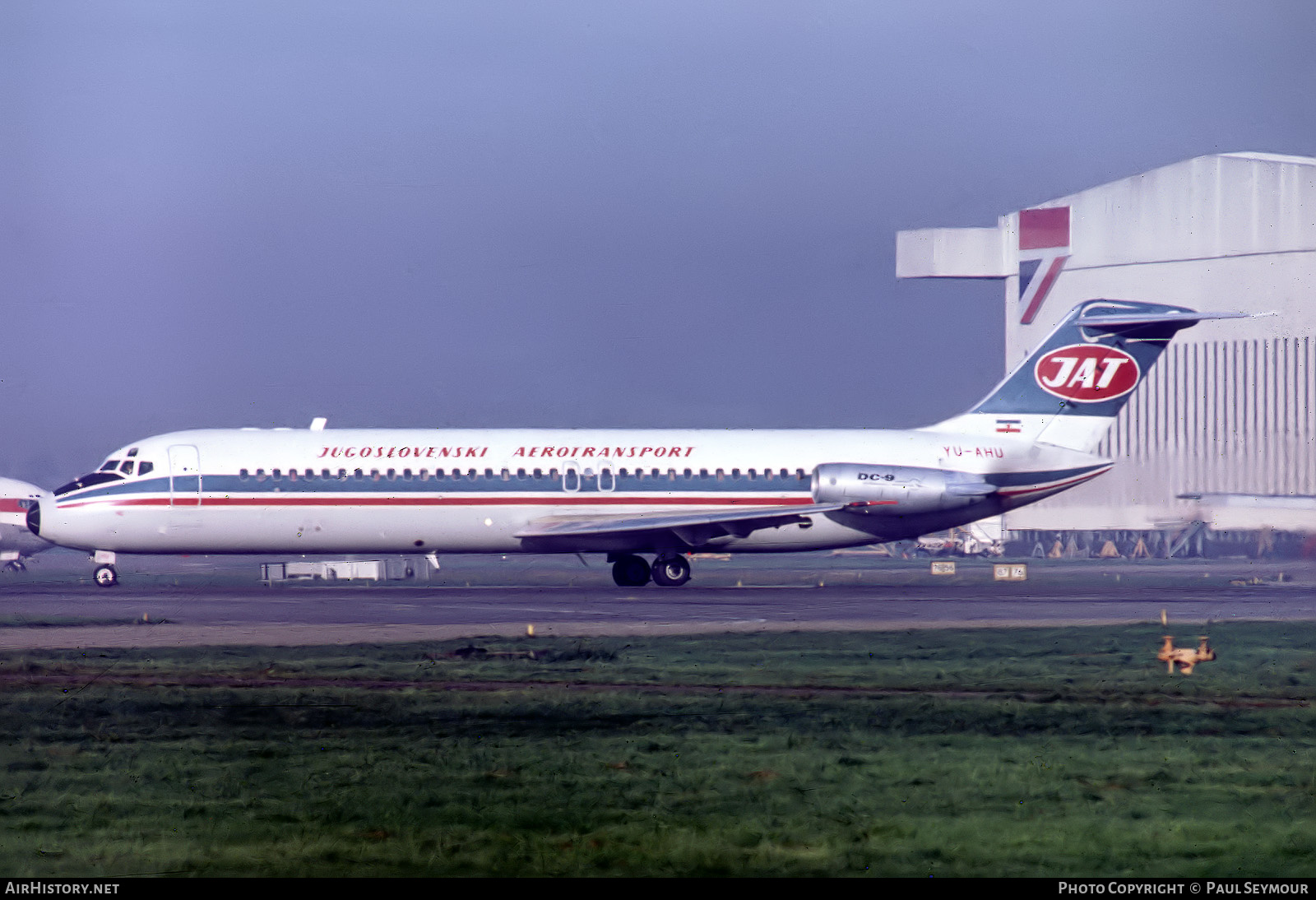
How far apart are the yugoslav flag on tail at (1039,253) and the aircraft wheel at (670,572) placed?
247ft

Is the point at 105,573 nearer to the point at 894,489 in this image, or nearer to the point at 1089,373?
the point at 894,489

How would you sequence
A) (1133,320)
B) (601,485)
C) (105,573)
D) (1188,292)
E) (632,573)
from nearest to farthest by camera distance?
(601,485) → (105,573) → (632,573) → (1133,320) → (1188,292)

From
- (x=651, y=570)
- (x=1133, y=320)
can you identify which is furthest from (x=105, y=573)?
(x=1133, y=320)

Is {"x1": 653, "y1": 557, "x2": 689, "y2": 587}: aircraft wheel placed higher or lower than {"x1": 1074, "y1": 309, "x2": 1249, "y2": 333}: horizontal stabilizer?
lower

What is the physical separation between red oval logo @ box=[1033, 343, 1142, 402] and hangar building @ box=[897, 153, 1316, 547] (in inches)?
849

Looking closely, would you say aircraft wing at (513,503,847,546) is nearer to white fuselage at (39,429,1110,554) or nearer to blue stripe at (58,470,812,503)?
white fuselage at (39,429,1110,554)

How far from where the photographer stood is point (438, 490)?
4212 centimetres

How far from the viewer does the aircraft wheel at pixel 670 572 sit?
4375 cm

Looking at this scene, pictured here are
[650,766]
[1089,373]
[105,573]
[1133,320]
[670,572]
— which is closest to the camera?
[650,766]

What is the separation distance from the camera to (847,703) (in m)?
17.6

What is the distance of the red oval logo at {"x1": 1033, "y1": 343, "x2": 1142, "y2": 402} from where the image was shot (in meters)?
46.0

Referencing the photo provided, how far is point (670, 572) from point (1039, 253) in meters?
78.6

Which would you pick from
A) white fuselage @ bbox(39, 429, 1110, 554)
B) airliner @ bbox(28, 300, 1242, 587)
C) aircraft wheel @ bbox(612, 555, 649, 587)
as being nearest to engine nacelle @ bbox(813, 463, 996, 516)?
airliner @ bbox(28, 300, 1242, 587)

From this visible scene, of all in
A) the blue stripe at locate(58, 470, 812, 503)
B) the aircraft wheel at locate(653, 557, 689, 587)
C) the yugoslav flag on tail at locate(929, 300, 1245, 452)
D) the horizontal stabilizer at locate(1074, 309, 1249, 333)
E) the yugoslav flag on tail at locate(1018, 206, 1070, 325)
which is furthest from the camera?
the yugoslav flag on tail at locate(1018, 206, 1070, 325)
